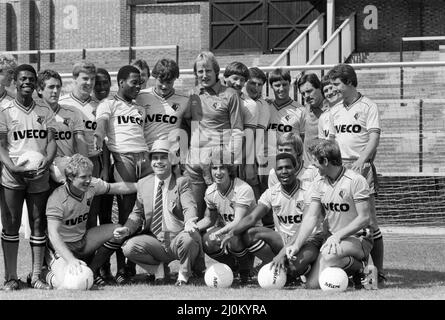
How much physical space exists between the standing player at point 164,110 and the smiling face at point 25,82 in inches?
43.9

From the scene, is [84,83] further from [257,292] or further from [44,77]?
[257,292]

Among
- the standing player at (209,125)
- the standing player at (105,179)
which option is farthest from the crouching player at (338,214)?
the standing player at (105,179)

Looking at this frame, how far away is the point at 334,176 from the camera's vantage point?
277 inches

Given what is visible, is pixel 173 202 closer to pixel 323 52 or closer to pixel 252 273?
pixel 252 273

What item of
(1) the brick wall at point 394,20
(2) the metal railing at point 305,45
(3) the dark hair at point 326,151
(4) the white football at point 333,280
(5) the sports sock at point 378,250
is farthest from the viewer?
(1) the brick wall at point 394,20

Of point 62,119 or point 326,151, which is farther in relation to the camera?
point 62,119

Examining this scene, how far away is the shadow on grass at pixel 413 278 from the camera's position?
7258mm

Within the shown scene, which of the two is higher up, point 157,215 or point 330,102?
point 330,102

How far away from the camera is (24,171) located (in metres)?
7.13

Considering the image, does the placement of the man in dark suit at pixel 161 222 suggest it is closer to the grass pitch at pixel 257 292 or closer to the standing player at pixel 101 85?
the grass pitch at pixel 257 292

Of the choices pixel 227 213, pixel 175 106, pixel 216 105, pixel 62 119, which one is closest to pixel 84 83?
pixel 62 119

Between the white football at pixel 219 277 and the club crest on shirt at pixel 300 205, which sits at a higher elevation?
the club crest on shirt at pixel 300 205

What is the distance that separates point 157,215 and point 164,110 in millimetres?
1043

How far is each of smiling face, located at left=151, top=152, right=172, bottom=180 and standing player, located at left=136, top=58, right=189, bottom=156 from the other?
1.20 feet
